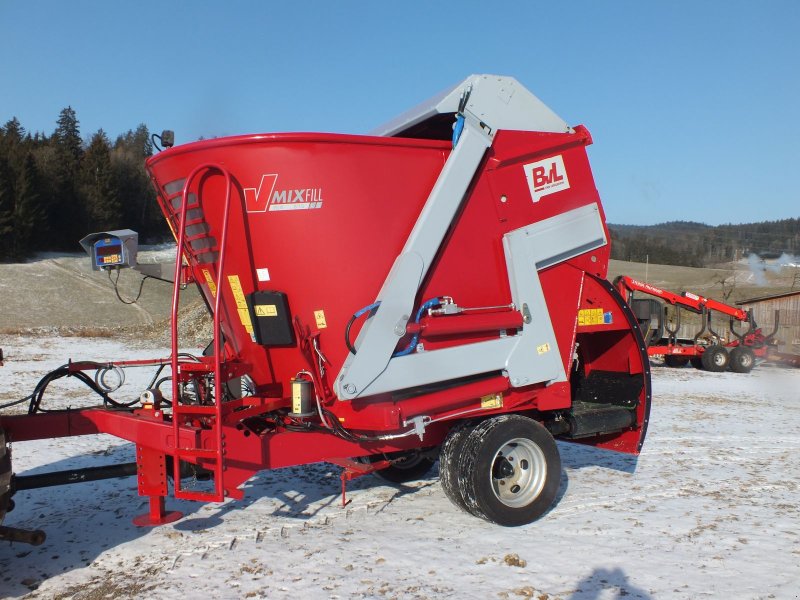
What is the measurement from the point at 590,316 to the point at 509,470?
1.39m

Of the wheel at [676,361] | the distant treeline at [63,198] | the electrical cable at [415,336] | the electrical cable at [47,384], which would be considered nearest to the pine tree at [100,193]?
the distant treeline at [63,198]

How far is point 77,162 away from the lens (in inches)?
2419

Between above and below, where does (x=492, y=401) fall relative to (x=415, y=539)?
above

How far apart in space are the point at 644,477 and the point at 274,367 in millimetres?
3865

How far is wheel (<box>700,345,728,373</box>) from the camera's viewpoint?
1741 centimetres

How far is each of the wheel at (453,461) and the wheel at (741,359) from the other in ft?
49.3

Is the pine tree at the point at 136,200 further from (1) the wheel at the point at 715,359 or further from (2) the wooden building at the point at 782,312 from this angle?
(1) the wheel at the point at 715,359

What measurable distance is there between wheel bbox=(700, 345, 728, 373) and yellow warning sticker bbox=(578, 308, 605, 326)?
13.7 metres

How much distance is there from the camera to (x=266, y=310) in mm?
4285

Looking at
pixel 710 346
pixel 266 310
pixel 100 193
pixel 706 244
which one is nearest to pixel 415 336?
pixel 266 310

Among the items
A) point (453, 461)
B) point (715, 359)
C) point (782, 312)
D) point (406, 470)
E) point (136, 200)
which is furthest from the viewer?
point (136, 200)

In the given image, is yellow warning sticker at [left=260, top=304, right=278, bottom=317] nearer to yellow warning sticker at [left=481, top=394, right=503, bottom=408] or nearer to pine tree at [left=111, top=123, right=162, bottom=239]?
yellow warning sticker at [left=481, top=394, right=503, bottom=408]

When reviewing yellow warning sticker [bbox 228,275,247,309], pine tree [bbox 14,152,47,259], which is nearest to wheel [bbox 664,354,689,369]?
yellow warning sticker [bbox 228,275,247,309]

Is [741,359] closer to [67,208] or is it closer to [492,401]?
[492,401]
